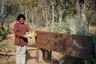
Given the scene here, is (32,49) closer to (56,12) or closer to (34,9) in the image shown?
(56,12)

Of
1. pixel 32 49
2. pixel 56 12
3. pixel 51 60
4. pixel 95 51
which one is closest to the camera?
pixel 95 51

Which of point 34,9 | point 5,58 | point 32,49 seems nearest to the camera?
point 5,58

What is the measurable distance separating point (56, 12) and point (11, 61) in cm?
2137

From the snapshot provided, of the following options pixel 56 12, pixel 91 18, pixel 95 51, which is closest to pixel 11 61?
pixel 95 51

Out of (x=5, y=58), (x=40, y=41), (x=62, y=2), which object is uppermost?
(x=62, y=2)

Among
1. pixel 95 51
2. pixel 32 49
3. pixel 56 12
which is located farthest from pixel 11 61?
pixel 56 12

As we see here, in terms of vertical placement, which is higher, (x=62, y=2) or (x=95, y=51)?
(x=62, y=2)

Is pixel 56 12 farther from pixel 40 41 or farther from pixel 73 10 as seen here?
pixel 40 41

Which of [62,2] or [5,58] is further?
[62,2]

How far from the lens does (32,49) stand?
12109 mm

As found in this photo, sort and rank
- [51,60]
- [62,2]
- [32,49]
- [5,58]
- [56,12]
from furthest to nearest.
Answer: [56,12]
[62,2]
[32,49]
[5,58]
[51,60]

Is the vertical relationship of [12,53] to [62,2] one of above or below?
below

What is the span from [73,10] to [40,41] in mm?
18531

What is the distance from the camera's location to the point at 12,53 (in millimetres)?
10812
